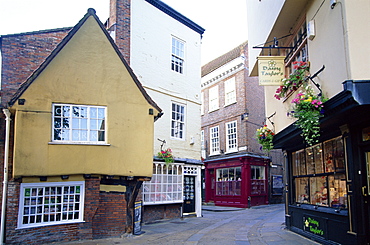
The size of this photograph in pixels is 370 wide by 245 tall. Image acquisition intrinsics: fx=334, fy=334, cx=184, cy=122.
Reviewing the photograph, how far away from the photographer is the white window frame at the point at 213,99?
25.6 m

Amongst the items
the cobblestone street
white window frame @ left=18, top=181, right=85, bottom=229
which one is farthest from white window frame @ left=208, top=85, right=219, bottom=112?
white window frame @ left=18, top=181, right=85, bottom=229

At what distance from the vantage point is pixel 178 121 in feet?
54.4

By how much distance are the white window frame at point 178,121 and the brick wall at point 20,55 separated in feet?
22.5

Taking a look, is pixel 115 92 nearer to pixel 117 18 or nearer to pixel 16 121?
pixel 16 121

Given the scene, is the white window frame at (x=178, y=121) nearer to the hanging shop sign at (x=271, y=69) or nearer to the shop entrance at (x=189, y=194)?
the shop entrance at (x=189, y=194)

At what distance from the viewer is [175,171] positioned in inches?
625

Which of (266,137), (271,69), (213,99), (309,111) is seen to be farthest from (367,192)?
(213,99)

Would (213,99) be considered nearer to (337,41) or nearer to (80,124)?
(80,124)

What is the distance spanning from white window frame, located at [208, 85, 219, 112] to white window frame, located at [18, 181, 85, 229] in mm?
16457

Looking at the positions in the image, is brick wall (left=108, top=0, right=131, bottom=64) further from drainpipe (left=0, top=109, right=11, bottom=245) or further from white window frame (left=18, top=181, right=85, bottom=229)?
white window frame (left=18, top=181, right=85, bottom=229)

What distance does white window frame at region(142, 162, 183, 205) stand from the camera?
14516 mm

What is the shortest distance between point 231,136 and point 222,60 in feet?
20.8

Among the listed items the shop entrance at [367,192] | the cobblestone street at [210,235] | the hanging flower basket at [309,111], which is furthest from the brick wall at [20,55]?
the shop entrance at [367,192]

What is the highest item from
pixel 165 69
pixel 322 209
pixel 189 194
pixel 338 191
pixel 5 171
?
pixel 165 69
